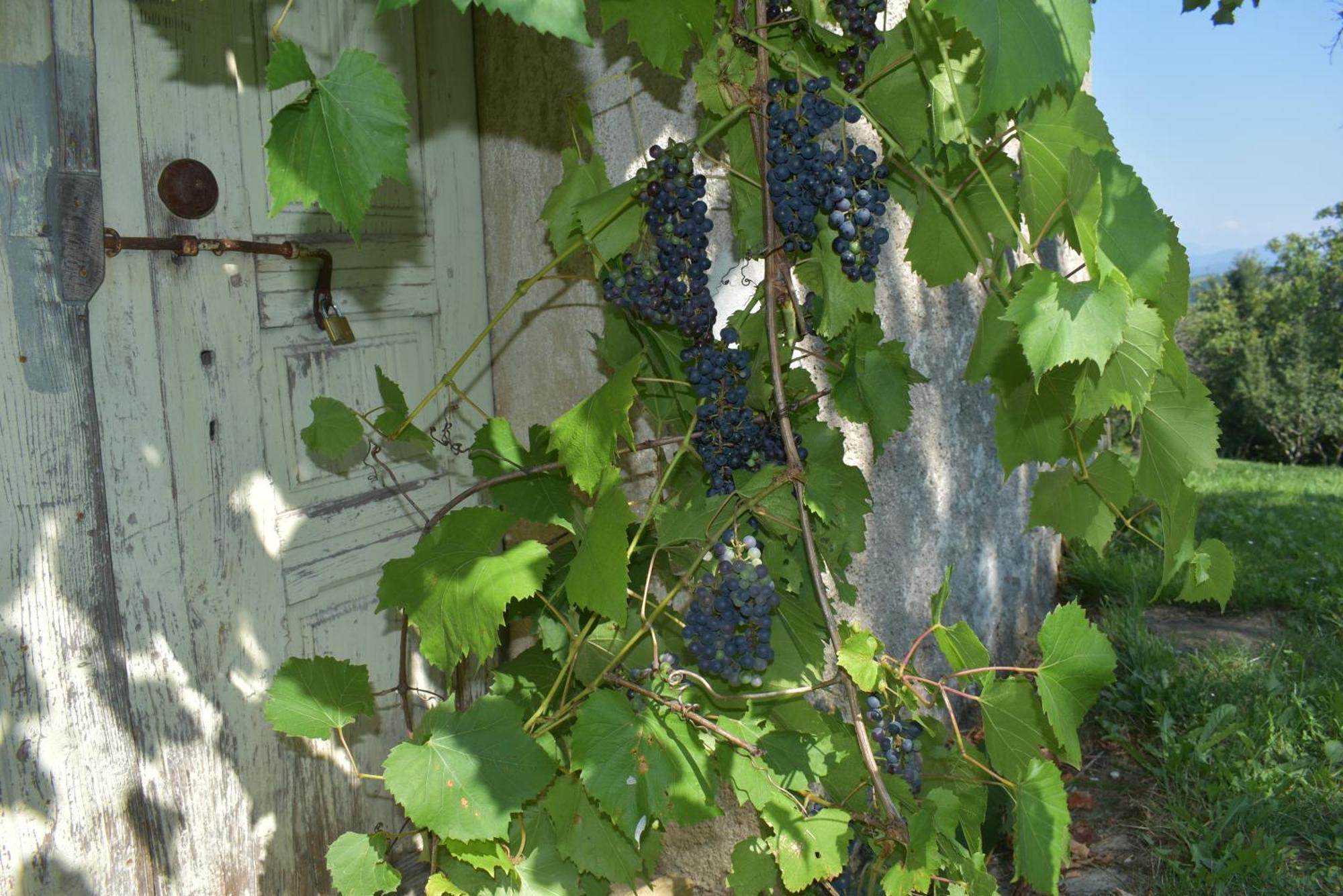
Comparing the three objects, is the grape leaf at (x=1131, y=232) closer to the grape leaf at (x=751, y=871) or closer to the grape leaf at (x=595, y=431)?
the grape leaf at (x=595, y=431)

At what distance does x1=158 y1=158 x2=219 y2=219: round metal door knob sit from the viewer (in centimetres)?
175

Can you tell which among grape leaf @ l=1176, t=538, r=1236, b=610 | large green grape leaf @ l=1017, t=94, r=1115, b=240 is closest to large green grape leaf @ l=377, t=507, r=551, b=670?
large green grape leaf @ l=1017, t=94, r=1115, b=240

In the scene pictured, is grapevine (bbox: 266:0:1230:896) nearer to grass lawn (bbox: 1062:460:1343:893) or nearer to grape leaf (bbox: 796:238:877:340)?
grape leaf (bbox: 796:238:877:340)

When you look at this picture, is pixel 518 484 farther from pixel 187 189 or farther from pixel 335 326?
pixel 187 189

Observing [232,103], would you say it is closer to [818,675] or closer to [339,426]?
[339,426]

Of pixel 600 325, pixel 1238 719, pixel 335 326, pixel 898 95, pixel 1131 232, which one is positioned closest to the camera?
pixel 1131 232

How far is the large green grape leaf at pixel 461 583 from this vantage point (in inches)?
56.4

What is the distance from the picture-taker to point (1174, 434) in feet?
4.64

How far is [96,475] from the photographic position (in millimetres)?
1689

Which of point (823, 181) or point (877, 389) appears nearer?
point (823, 181)

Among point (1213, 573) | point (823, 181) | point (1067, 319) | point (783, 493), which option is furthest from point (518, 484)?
point (1213, 573)

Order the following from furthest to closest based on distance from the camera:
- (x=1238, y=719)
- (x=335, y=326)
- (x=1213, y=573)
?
(x=1238, y=719)
(x=335, y=326)
(x=1213, y=573)

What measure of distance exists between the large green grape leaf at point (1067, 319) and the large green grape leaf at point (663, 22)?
0.64m

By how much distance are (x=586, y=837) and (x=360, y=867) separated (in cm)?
36
